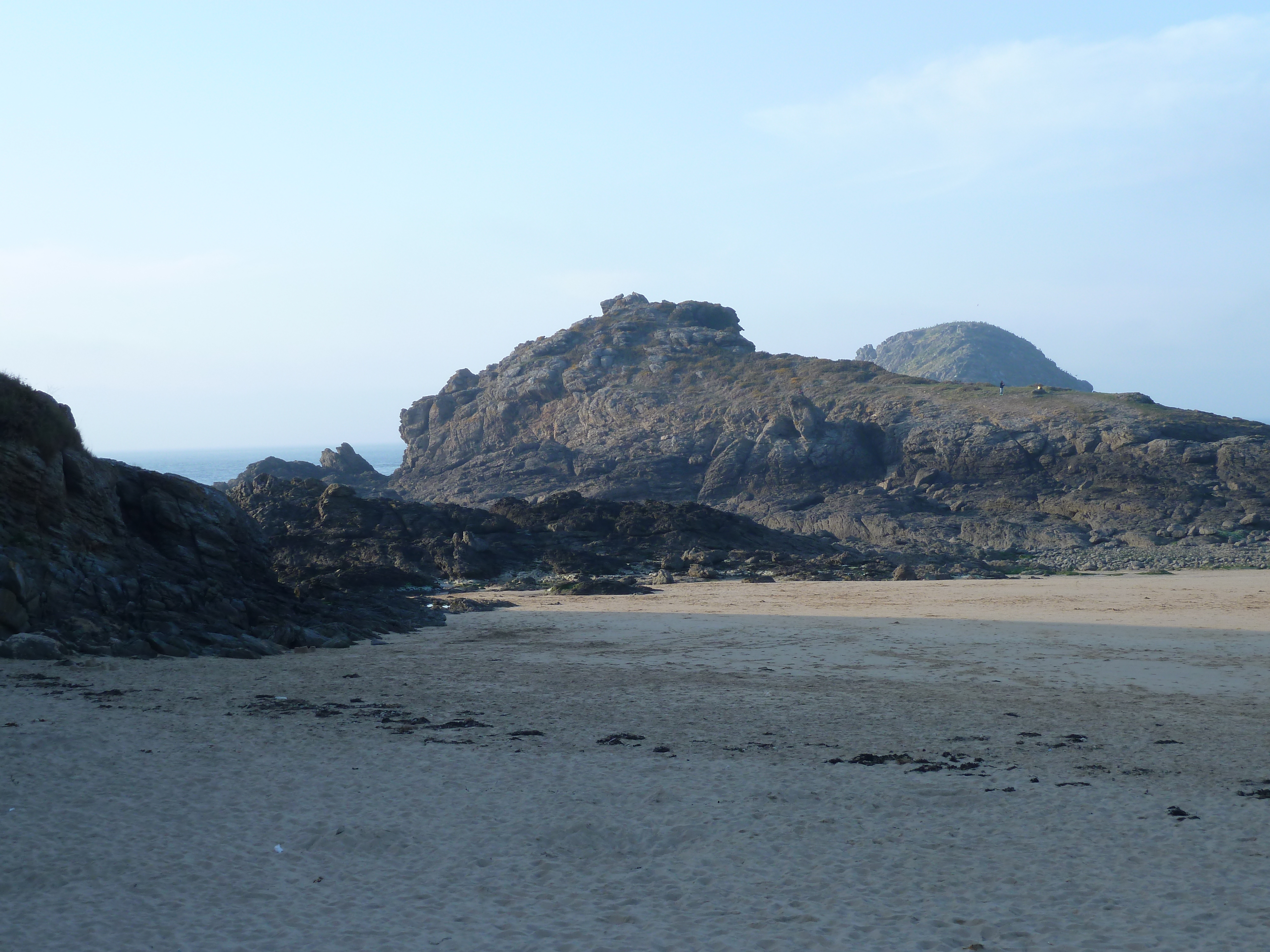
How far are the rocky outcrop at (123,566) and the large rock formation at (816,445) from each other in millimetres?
28425

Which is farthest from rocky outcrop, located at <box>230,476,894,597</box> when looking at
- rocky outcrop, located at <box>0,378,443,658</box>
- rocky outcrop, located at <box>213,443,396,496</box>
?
rocky outcrop, located at <box>213,443,396,496</box>

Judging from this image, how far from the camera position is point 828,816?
8141 mm

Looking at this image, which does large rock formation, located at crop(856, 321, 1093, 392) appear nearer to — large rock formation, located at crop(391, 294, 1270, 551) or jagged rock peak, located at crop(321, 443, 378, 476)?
large rock formation, located at crop(391, 294, 1270, 551)

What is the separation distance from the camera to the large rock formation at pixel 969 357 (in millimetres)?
127625

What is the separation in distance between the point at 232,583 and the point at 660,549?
19.3m

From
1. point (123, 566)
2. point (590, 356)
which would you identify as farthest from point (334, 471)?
point (123, 566)

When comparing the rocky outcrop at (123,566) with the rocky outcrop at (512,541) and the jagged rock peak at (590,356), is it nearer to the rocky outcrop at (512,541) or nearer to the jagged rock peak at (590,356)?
the rocky outcrop at (512,541)

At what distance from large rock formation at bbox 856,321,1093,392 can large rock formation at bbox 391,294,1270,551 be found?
59262 millimetres

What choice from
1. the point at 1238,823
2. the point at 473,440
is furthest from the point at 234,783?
the point at 473,440

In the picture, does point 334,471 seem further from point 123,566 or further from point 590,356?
point 123,566

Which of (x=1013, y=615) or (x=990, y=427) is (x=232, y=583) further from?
(x=990, y=427)

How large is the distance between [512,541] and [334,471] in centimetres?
3221

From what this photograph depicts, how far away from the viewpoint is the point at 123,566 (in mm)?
17531

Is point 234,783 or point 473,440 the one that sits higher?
point 473,440
